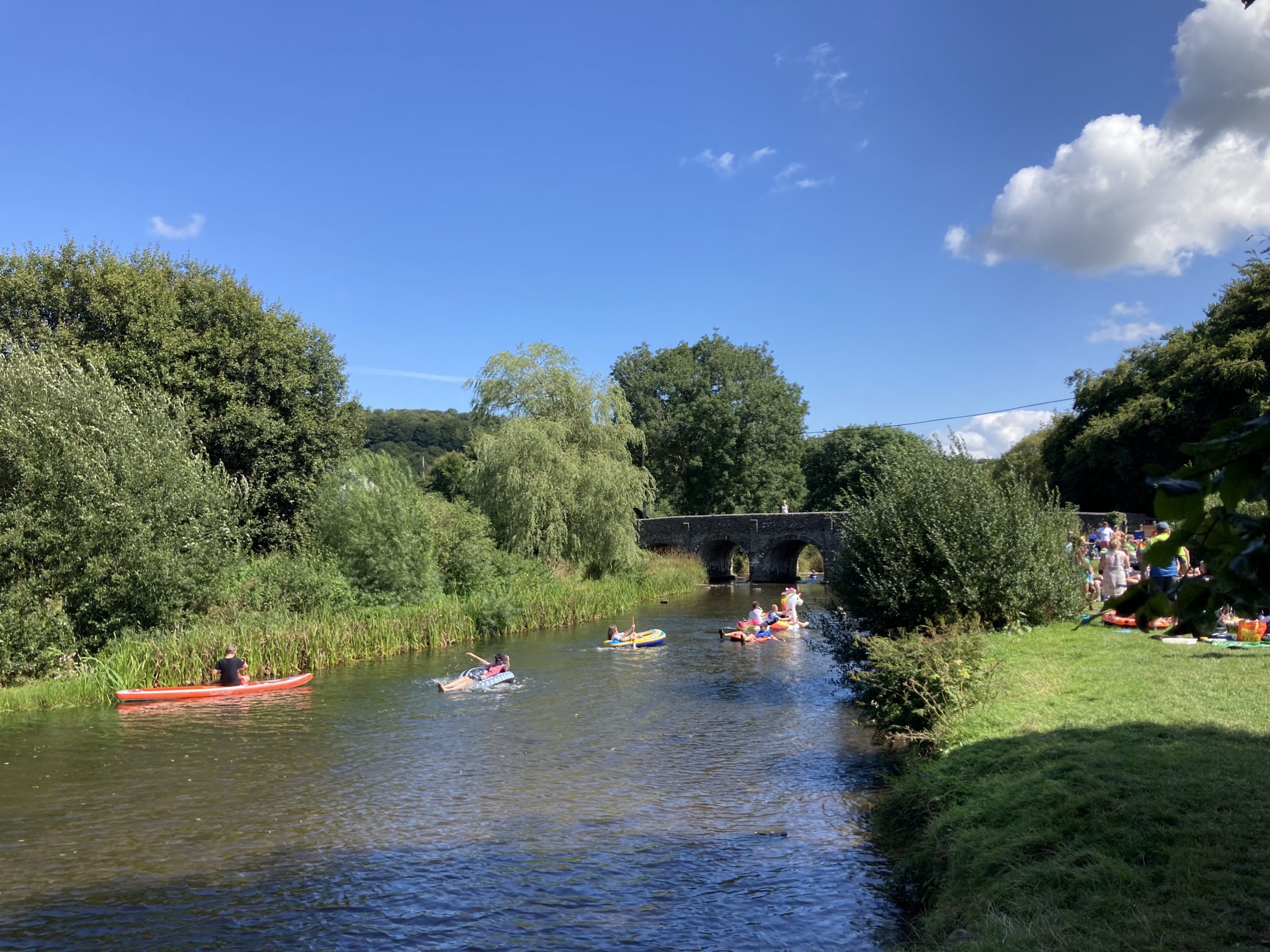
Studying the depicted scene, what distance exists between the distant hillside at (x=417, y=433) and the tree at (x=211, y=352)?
245ft

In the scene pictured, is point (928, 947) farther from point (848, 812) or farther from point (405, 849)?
point (405, 849)

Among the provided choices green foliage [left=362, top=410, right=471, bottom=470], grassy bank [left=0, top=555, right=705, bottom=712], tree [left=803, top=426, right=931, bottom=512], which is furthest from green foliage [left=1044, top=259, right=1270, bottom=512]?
green foliage [left=362, top=410, right=471, bottom=470]

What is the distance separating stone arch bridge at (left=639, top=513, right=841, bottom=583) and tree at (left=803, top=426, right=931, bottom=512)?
12608 millimetres

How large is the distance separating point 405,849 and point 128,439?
13704mm

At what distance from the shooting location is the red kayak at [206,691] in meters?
16.9

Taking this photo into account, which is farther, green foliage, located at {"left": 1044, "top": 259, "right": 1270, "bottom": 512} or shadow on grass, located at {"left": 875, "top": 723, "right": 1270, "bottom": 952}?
green foliage, located at {"left": 1044, "top": 259, "right": 1270, "bottom": 512}

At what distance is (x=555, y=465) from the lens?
107 feet

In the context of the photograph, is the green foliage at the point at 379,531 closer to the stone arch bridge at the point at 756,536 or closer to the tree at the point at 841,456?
the stone arch bridge at the point at 756,536

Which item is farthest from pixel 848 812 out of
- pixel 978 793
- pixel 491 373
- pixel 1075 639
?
pixel 491 373

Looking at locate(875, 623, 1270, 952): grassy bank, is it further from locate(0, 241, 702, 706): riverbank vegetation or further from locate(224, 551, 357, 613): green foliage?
locate(224, 551, 357, 613): green foliage

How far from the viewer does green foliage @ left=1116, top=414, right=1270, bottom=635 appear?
2.66 metres

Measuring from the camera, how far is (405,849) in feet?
30.9

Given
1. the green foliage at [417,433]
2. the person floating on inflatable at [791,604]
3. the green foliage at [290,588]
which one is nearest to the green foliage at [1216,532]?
the green foliage at [290,588]

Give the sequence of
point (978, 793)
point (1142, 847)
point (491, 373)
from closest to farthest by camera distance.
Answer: point (1142, 847)
point (978, 793)
point (491, 373)
